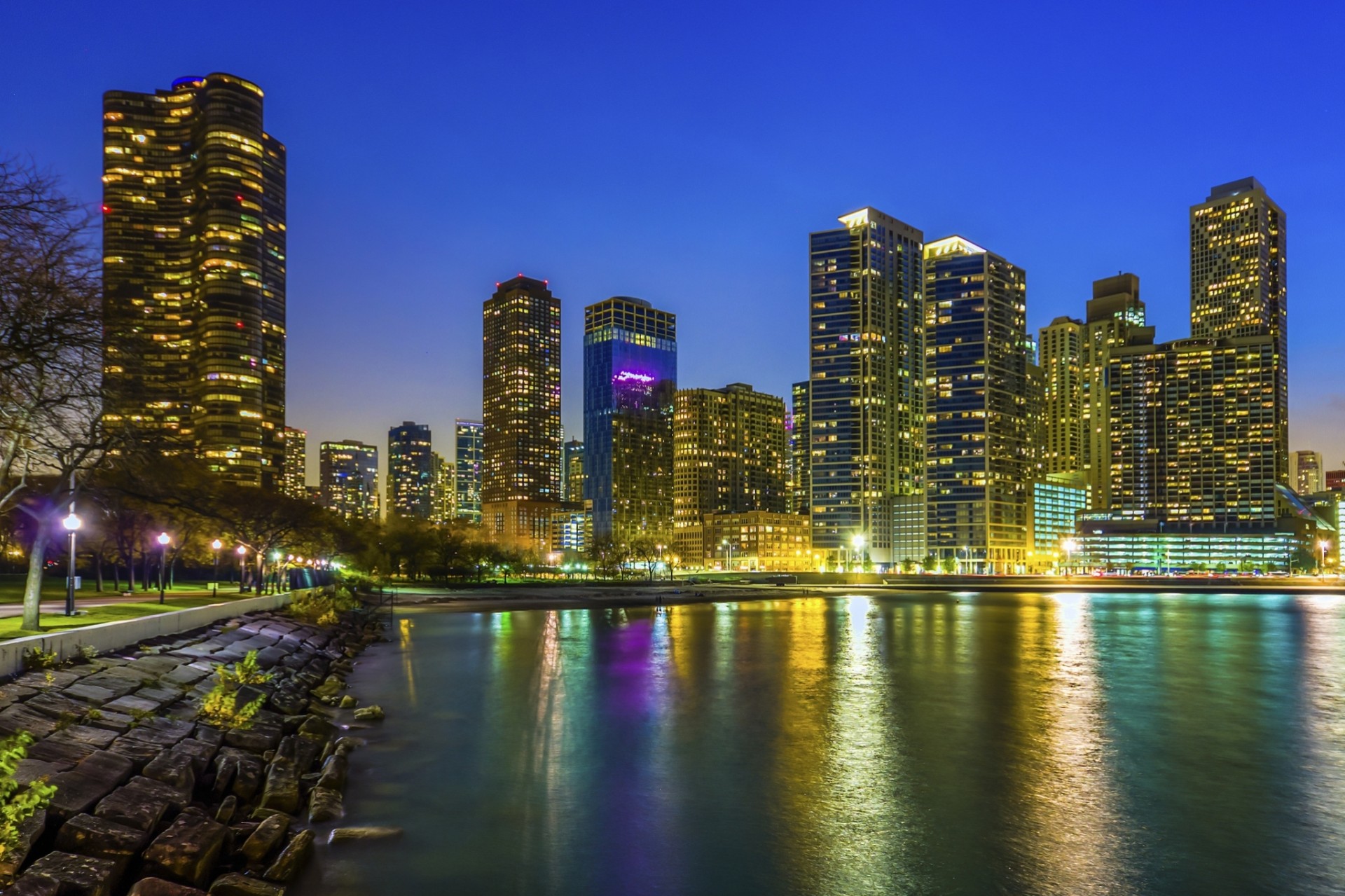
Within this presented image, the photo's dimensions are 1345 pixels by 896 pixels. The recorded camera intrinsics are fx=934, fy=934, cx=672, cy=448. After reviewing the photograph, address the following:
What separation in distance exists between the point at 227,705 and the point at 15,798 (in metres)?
11.0

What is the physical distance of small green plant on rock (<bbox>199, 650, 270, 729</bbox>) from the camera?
23.8 metres

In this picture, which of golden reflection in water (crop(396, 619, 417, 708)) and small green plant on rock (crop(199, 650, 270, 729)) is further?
golden reflection in water (crop(396, 619, 417, 708))

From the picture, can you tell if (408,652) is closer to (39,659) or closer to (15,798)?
(39,659)

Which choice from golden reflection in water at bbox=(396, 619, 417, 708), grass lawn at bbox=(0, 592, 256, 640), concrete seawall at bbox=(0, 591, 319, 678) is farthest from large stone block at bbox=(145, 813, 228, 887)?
golden reflection in water at bbox=(396, 619, 417, 708)

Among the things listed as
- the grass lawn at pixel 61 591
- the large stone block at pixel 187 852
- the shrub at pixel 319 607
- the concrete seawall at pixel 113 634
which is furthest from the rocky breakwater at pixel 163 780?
the shrub at pixel 319 607

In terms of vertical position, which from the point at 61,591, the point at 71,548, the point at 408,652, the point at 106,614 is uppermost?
the point at 71,548

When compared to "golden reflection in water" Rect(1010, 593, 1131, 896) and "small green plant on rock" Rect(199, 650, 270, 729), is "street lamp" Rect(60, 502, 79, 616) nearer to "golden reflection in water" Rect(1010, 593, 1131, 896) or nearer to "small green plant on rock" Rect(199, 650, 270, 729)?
"small green plant on rock" Rect(199, 650, 270, 729)

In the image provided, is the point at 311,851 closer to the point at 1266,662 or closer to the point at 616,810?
the point at 616,810

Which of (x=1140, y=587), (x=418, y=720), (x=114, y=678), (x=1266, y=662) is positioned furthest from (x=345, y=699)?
(x=1140, y=587)

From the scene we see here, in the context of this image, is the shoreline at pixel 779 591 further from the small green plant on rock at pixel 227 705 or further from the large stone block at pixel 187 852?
the large stone block at pixel 187 852

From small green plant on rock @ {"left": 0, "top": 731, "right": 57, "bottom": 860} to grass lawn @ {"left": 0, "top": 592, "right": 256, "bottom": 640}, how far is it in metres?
12.6

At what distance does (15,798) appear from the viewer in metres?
13.7

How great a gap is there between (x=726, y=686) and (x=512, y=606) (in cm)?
5609

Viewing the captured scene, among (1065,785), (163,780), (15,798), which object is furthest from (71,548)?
(1065,785)
